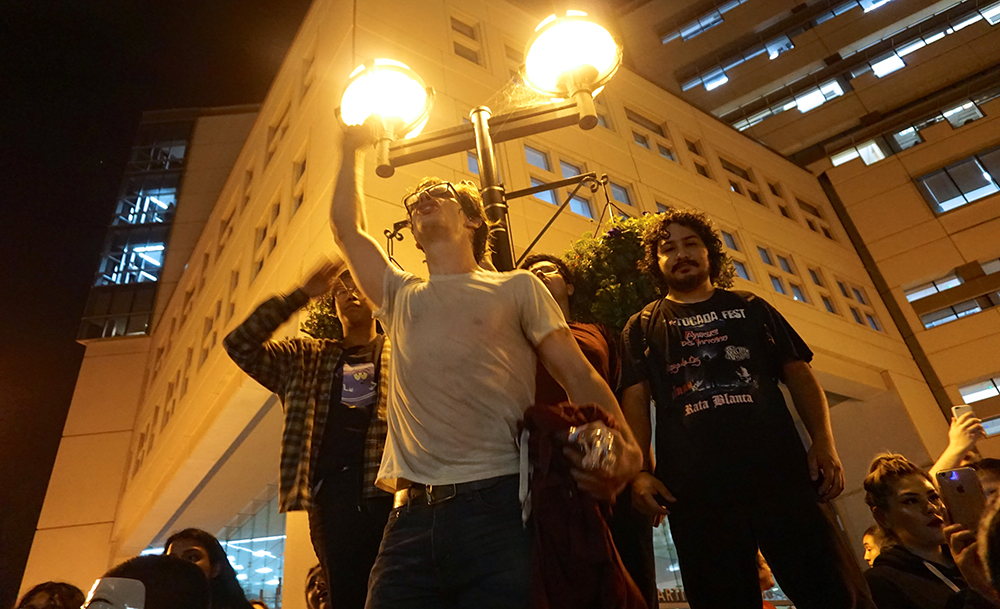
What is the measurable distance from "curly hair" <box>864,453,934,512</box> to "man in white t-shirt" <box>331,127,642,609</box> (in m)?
→ 2.56

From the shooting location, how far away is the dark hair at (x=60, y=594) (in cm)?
420

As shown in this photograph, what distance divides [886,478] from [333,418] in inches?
121

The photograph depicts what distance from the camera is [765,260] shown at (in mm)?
13383

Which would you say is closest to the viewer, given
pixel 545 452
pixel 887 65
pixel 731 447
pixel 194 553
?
pixel 545 452

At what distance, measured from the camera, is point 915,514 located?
3426 mm

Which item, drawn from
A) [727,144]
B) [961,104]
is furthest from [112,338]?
[961,104]

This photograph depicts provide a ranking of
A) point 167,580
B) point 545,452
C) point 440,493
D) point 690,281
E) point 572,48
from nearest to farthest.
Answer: point 545,452 → point 440,493 → point 167,580 → point 690,281 → point 572,48

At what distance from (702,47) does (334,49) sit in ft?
67.2

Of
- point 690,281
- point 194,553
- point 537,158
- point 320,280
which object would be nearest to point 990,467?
point 690,281

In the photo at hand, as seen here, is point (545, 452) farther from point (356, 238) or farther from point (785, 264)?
point (785, 264)

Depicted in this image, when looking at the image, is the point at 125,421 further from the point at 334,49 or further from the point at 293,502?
the point at 293,502

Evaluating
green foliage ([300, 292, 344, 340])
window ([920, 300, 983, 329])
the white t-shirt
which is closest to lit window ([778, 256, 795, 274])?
window ([920, 300, 983, 329])

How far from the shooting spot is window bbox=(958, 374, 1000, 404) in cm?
1553

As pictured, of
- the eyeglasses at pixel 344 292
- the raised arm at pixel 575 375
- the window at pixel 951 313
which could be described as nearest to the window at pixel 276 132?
the eyeglasses at pixel 344 292
